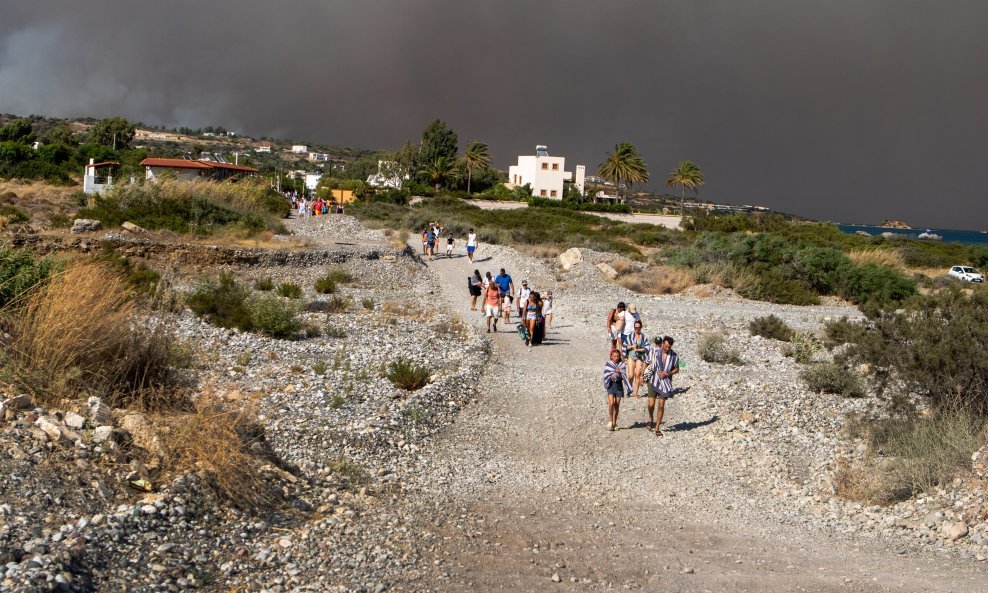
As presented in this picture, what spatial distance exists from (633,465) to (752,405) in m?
3.78

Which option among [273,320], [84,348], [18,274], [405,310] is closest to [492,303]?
[405,310]

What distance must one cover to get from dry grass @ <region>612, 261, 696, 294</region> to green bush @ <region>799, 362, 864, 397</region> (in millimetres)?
19213

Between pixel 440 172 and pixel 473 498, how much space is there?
92.3 m

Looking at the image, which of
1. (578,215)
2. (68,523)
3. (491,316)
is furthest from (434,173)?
(68,523)

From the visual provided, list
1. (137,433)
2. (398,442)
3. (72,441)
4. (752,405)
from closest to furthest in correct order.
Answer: (72,441) < (137,433) < (398,442) < (752,405)

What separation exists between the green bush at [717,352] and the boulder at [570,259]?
667 inches

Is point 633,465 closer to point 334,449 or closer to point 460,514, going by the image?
point 460,514

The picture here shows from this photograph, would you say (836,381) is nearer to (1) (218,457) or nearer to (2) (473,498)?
(2) (473,498)

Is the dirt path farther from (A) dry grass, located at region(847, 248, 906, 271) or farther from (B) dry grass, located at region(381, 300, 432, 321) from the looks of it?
(A) dry grass, located at region(847, 248, 906, 271)

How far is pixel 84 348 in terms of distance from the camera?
8.35 metres

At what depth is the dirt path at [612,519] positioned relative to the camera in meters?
6.75

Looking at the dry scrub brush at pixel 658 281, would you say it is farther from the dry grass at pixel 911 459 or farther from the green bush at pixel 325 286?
the dry grass at pixel 911 459

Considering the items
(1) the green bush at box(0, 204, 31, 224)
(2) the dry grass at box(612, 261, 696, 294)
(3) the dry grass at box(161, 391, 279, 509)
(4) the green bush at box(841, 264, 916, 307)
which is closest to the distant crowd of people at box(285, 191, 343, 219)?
(1) the green bush at box(0, 204, 31, 224)

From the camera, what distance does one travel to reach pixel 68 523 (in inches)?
237
